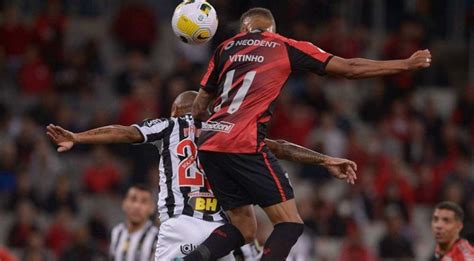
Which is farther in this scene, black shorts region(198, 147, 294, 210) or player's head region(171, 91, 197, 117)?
player's head region(171, 91, 197, 117)

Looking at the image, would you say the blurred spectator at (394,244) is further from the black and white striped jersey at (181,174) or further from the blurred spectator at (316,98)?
the black and white striped jersey at (181,174)

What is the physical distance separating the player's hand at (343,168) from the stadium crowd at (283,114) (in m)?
6.08

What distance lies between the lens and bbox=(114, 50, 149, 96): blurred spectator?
17.7 meters

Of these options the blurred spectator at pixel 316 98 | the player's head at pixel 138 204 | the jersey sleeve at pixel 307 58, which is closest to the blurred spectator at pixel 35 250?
the player's head at pixel 138 204

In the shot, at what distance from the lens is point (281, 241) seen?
7.88m

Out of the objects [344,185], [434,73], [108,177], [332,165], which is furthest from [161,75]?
[332,165]

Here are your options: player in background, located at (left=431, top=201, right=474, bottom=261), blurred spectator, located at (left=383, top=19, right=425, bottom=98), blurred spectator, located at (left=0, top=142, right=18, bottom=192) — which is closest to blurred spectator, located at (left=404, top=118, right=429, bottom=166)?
blurred spectator, located at (left=383, top=19, right=425, bottom=98)

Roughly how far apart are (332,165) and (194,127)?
1.13m

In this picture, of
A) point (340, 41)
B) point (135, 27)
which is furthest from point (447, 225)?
point (135, 27)

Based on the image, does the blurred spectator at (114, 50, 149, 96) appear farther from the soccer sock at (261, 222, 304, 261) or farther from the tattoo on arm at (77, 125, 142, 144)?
the soccer sock at (261, 222, 304, 261)

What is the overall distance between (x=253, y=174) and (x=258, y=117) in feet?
1.35

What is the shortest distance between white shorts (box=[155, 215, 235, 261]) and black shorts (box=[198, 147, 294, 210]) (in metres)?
0.55

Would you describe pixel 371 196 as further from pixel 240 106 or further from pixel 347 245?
pixel 240 106

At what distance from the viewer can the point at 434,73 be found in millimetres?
19250
